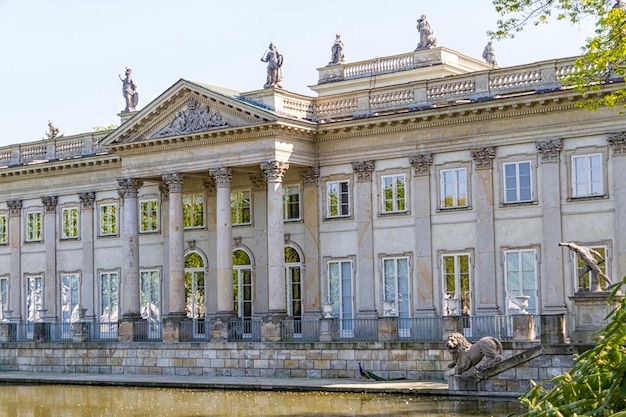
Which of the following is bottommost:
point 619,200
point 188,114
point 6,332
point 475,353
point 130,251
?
point 475,353

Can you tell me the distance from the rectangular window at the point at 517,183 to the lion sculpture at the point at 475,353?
8.18 m

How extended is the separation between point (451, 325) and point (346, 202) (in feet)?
28.3

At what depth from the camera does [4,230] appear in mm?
48531

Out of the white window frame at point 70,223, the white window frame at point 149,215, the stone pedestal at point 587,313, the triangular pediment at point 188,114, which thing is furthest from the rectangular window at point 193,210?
the stone pedestal at point 587,313

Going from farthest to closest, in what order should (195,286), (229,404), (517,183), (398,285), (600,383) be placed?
(195,286) < (398,285) < (517,183) < (229,404) < (600,383)

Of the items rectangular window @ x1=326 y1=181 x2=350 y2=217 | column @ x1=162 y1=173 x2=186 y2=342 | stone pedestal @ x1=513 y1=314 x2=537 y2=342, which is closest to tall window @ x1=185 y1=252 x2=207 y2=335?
column @ x1=162 y1=173 x2=186 y2=342

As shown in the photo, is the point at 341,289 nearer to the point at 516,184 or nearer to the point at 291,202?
the point at 291,202

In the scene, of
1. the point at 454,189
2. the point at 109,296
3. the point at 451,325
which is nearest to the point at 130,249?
the point at 109,296

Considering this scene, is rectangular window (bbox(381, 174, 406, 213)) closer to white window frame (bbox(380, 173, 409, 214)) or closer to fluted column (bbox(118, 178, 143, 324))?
white window frame (bbox(380, 173, 409, 214))

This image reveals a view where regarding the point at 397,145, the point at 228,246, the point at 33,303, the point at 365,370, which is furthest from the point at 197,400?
the point at 33,303

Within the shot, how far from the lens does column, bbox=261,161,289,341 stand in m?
36.5

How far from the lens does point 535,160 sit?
111ft

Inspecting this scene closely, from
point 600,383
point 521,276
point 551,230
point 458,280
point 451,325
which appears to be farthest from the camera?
point 458,280

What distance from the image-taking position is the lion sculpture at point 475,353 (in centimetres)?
2681
